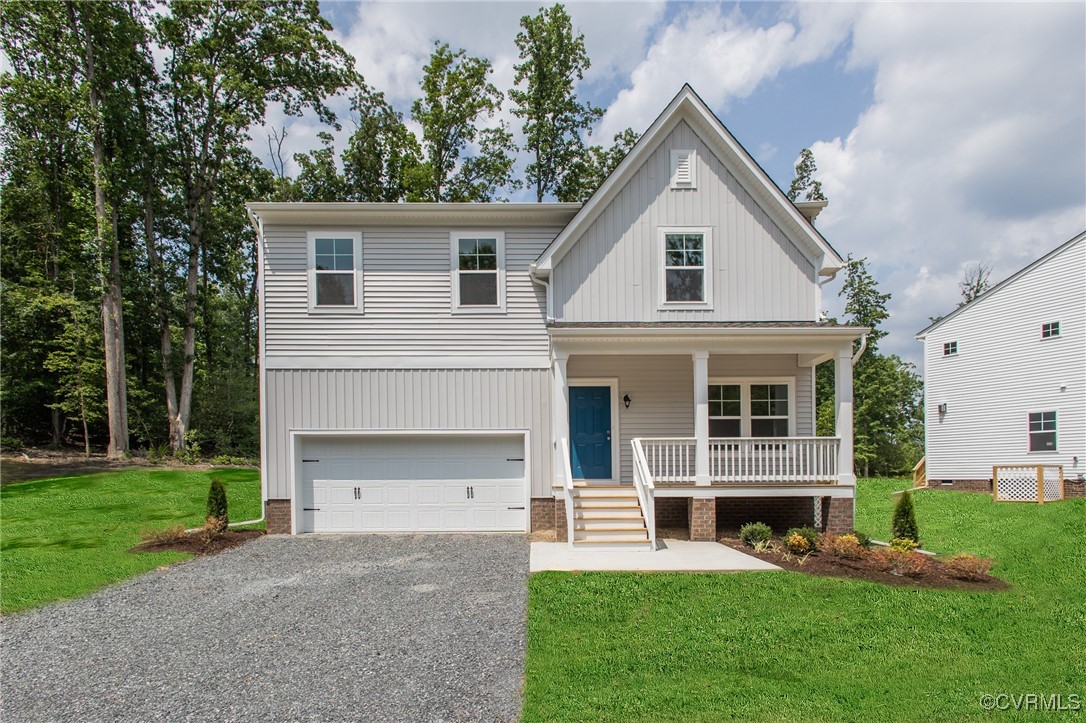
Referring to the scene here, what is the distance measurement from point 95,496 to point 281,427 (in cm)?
730

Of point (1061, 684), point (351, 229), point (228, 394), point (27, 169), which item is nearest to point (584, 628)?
point (1061, 684)

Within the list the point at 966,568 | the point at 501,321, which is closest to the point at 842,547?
the point at 966,568

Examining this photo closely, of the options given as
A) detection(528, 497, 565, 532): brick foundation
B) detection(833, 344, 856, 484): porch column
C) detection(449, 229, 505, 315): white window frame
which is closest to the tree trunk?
detection(449, 229, 505, 315): white window frame

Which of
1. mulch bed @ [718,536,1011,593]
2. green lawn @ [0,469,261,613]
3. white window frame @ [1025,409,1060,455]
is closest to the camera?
mulch bed @ [718,536,1011,593]

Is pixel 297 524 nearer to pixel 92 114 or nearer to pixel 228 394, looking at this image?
pixel 228 394

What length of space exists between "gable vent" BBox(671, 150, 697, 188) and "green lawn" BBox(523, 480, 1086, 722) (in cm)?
766

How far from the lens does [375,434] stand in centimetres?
1168

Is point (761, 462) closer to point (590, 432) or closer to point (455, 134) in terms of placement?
point (590, 432)

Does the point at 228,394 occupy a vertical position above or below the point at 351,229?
below

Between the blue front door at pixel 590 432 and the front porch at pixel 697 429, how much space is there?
21 mm

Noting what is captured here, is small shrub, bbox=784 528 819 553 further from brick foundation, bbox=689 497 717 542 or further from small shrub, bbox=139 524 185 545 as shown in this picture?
small shrub, bbox=139 524 185 545

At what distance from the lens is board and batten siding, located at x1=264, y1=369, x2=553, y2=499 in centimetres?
1164

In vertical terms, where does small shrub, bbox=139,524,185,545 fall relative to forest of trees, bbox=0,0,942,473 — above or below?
below

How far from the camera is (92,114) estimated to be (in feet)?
61.5
